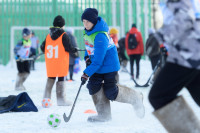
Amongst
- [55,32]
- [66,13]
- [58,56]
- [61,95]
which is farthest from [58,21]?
[66,13]

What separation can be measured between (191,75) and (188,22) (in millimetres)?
354

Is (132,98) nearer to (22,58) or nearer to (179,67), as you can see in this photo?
(179,67)

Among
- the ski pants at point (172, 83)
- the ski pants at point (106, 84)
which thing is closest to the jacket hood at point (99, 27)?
the ski pants at point (106, 84)

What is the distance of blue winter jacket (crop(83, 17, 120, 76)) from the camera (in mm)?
4164

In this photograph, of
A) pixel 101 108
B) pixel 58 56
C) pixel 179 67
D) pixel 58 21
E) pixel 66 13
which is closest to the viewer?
pixel 179 67

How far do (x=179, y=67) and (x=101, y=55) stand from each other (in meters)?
1.77

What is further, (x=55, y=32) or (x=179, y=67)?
(x=55, y=32)

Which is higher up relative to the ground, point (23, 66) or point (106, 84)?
point (106, 84)

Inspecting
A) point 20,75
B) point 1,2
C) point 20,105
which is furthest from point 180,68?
point 1,2

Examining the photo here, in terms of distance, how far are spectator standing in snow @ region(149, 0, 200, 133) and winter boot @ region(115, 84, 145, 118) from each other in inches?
70.5

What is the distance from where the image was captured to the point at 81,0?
2333 centimetres

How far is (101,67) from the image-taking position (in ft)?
14.1

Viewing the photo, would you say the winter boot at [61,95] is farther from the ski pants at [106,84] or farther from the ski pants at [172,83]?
the ski pants at [172,83]

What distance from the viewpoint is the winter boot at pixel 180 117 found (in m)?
2.55
